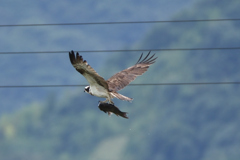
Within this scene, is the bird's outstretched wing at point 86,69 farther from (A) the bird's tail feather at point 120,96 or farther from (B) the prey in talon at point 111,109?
(B) the prey in talon at point 111,109

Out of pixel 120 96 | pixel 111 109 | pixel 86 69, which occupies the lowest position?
pixel 111 109

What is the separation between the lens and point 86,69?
9.87m

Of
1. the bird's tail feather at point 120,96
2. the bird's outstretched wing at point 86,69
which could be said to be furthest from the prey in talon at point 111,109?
the bird's outstretched wing at point 86,69

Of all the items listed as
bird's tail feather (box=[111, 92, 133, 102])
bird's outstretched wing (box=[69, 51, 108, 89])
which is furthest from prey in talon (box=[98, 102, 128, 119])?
bird's outstretched wing (box=[69, 51, 108, 89])

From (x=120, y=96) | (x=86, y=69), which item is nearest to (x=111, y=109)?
(x=120, y=96)

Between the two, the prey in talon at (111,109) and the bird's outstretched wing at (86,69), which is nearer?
the prey in talon at (111,109)

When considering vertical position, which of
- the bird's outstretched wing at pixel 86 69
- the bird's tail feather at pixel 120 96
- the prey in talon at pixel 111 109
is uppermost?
the bird's outstretched wing at pixel 86 69

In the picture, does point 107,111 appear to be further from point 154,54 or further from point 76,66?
point 154,54

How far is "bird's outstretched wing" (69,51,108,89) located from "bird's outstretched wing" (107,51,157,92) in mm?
249

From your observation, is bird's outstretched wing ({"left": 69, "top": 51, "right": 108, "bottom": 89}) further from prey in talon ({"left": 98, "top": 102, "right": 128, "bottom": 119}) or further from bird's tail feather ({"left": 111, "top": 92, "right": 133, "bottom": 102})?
prey in talon ({"left": 98, "top": 102, "right": 128, "bottom": 119})

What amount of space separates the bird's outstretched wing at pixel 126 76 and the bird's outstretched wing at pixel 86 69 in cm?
25

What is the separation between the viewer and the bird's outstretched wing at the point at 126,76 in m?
10.5

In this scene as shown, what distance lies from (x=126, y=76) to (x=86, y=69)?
4.10 ft

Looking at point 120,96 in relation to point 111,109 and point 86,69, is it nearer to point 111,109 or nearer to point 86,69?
point 111,109
